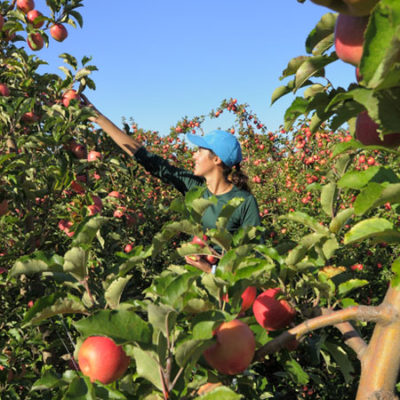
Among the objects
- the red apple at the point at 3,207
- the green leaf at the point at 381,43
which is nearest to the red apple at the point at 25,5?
the red apple at the point at 3,207

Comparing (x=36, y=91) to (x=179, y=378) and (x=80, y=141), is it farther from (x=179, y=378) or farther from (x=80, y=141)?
(x=179, y=378)

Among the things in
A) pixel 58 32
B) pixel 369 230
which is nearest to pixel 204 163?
pixel 58 32

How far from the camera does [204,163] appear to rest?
269 centimetres

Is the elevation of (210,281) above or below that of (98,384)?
above

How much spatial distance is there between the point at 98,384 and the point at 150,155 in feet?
7.08

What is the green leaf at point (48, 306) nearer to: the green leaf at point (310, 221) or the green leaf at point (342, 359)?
the green leaf at point (310, 221)

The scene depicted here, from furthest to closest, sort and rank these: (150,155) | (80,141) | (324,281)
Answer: (150,155) < (80,141) < (324,281)

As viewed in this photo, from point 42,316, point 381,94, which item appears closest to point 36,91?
point 42,316

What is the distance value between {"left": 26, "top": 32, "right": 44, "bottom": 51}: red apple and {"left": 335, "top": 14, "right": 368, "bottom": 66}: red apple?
10.2 ft

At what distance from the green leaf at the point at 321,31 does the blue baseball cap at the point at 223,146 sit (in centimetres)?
184

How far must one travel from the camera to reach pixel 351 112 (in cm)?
78

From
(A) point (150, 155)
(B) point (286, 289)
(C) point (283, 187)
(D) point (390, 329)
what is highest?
(C) point (283, 187)

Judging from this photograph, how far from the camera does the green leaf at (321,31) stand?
0.79 metres

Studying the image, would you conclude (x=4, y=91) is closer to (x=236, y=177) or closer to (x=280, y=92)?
(x=236, y=177)
